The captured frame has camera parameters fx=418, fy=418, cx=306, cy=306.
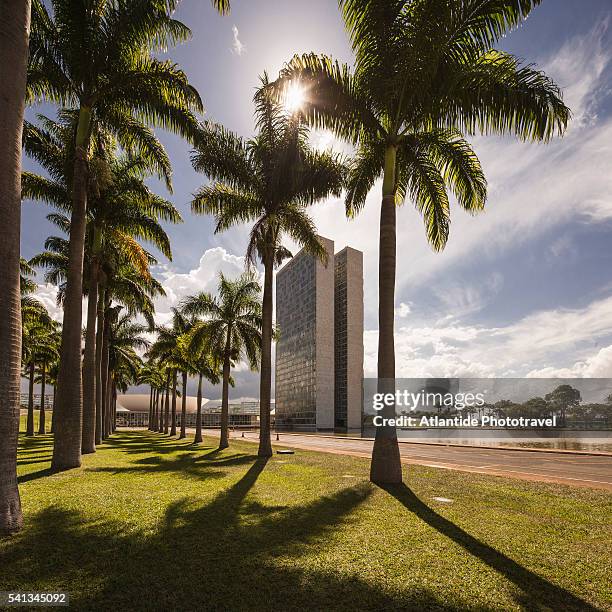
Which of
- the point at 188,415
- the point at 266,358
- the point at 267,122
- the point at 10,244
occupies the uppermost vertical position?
the point at 267,122

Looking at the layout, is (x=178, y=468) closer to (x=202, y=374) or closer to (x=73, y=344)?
(x=73, y=344)

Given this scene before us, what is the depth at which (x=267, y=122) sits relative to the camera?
18922mm

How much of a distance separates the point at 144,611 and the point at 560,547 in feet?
19.0

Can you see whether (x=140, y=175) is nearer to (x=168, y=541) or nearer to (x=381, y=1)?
(x=381, y=1)

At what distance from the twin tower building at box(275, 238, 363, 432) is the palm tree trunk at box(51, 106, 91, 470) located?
96.5 m

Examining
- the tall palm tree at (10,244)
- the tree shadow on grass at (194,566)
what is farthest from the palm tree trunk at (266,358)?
the tall palm tree at (10,244)

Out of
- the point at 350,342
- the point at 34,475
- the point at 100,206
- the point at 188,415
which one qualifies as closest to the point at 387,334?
the point at 34,475

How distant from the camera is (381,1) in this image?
11148 millimetres

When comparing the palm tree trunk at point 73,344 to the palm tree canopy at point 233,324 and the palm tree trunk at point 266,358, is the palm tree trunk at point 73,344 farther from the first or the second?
the palm tree canopy at point 233,324

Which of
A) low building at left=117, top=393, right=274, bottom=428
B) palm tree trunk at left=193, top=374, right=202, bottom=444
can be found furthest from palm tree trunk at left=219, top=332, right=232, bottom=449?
low building at left=117, top=393, right=274, bottom=428

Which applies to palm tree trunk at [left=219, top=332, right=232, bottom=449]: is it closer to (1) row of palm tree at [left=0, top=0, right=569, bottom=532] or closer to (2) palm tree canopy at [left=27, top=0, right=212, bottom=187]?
(1) row of palm tree at [left=0, top=0, right=569, bottom=532]

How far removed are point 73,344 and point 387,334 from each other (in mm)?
9914

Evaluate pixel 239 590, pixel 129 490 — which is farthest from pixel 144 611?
pixel 129 490

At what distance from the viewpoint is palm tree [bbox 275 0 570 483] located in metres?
10.8
